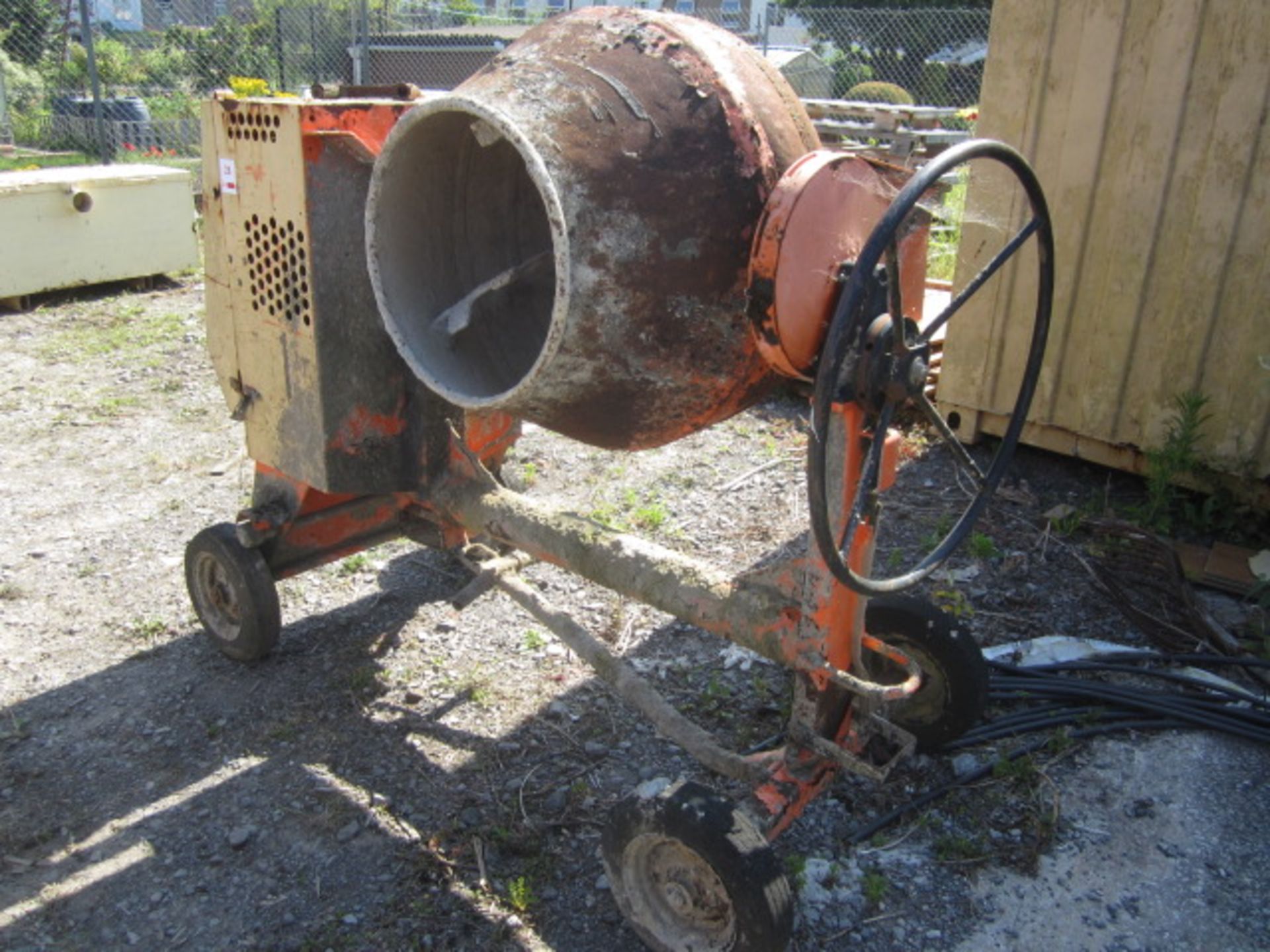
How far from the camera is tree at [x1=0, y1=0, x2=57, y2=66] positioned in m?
13.5

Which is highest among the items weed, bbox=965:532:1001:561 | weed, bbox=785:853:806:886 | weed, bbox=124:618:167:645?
weed, bbox=965:532:1001:561

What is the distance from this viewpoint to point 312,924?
2357mm

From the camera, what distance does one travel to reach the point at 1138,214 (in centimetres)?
394

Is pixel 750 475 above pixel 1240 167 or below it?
below

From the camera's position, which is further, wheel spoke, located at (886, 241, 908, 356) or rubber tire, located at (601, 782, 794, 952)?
rubber tire, located at (601, 782, 794, 952)

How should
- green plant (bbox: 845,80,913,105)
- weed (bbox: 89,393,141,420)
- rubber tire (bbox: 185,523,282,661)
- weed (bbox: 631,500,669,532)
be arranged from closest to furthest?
rubber tire (bbox: 185,523,282,661), weed (bbox: 631,500,669,532), weed (bbox: 89,393,141,420), green plant (bbox: 845,80,913,105)

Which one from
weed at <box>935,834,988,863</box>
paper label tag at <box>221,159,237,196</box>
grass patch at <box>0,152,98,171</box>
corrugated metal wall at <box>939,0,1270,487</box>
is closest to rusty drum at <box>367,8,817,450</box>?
paper label tag at <box>221,159,237,196</box>

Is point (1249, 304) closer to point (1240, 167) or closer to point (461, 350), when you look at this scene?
point (1240, 167)

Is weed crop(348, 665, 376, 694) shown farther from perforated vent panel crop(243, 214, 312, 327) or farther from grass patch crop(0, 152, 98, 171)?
grass patch crop(0, 152, 98, 171)

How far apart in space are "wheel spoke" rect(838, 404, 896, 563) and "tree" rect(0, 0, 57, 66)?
14.5 meters

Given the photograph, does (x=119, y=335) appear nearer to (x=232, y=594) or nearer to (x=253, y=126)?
(x=232, y=594)

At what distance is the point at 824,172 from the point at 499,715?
71.5 inches

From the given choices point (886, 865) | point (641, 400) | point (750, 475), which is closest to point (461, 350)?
point (641, 400)

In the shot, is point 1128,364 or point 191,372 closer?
point 1128,364
